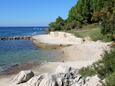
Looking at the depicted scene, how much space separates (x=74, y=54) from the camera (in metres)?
34.3

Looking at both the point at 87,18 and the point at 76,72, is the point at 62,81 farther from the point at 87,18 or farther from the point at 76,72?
the point at 87,18

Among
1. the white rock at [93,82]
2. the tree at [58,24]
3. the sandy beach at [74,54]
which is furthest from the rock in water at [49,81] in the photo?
the tree at [58,24]

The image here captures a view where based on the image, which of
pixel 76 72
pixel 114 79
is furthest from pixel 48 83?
pixel 114 79

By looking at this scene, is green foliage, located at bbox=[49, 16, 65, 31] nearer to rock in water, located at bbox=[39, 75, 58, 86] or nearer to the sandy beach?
the sandy beach

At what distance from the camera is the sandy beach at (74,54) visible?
2216 cm

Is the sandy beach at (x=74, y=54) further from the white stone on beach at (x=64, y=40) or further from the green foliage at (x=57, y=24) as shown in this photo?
the green foliage at (x=57, y=24)

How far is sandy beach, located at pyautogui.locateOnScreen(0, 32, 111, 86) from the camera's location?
22164mm

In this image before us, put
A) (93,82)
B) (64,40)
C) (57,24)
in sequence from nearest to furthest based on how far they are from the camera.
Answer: (93,82), (64,40), (57,24)

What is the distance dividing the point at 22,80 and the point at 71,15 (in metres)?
69.8

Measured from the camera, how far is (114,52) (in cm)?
1467

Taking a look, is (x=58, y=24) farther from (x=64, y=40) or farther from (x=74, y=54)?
(x=74, y=54)

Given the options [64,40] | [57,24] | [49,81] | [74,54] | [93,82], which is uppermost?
[93,82]

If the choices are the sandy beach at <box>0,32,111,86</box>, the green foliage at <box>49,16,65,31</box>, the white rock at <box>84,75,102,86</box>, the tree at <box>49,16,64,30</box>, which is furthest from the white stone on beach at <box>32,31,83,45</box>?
the white rock at <box>84,75,102,86</box>

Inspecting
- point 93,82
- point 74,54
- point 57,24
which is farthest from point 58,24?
point 93,82
